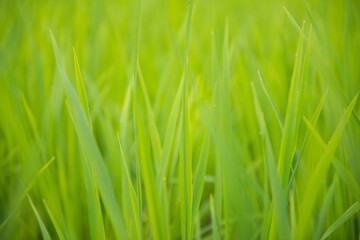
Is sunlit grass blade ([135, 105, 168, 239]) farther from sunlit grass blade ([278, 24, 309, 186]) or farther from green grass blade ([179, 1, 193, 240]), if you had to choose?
sunlit grass blade ([278, 24, 309, 186])

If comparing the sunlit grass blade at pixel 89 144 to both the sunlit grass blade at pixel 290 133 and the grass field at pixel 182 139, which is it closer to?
the grass field at pixel 182 139

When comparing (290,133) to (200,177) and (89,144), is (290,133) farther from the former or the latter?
(89,144)

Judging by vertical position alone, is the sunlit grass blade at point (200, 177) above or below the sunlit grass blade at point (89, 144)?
below

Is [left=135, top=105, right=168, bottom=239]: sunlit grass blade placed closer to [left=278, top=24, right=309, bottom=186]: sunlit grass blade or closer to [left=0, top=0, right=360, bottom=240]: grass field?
[left=0, top=0, right=360, bottom=240]: grass field

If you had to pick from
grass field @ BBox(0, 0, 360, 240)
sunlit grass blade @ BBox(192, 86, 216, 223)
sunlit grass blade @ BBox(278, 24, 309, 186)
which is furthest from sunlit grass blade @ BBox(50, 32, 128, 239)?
sunlit grass blade @ BBox(278, 24, 309, 186)

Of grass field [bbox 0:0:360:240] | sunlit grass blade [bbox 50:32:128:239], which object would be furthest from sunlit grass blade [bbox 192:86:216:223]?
sunlit grass blade [bbox 50:32:128:239]

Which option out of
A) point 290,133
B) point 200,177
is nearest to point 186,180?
point 200,177

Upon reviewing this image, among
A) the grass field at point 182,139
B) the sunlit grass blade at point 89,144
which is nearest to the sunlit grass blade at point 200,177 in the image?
the grass field at point 182,139

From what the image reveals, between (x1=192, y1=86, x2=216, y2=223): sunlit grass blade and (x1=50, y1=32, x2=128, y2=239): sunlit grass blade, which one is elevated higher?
(x1=50, y1=32, x2=128, y2=239): sunlit grass blade

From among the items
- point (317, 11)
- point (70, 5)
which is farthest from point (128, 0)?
point (317, 11)
